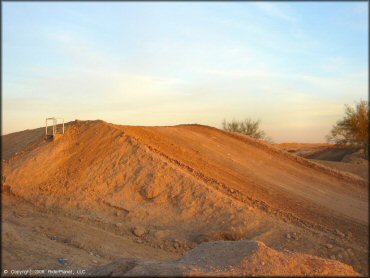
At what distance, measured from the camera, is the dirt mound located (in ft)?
14.3

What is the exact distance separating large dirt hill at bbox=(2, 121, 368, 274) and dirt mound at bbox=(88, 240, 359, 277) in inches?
106

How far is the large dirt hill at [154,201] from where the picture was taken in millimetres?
9148

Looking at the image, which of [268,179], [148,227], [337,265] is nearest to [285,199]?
[268,179]

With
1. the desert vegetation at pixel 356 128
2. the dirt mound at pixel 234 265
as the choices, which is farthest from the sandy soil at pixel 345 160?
the dirt mound at pixel 234 265

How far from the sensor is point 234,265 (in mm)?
5023

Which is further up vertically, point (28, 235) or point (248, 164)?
point (248, 164)

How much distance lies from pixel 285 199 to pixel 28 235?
672 cm

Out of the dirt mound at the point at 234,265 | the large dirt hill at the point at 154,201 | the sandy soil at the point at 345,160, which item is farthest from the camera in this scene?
Answer: the sandy soil at the point at 345,160

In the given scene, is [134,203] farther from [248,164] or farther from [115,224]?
[248,164]

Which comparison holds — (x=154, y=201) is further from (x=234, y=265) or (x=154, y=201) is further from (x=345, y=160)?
(x=345, y=160)

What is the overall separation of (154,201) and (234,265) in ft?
18.5

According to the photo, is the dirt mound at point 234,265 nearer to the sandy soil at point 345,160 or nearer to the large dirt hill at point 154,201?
the large dirt hill at point 154,201

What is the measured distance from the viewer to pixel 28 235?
8.62m

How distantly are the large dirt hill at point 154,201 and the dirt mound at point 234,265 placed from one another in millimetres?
2691
